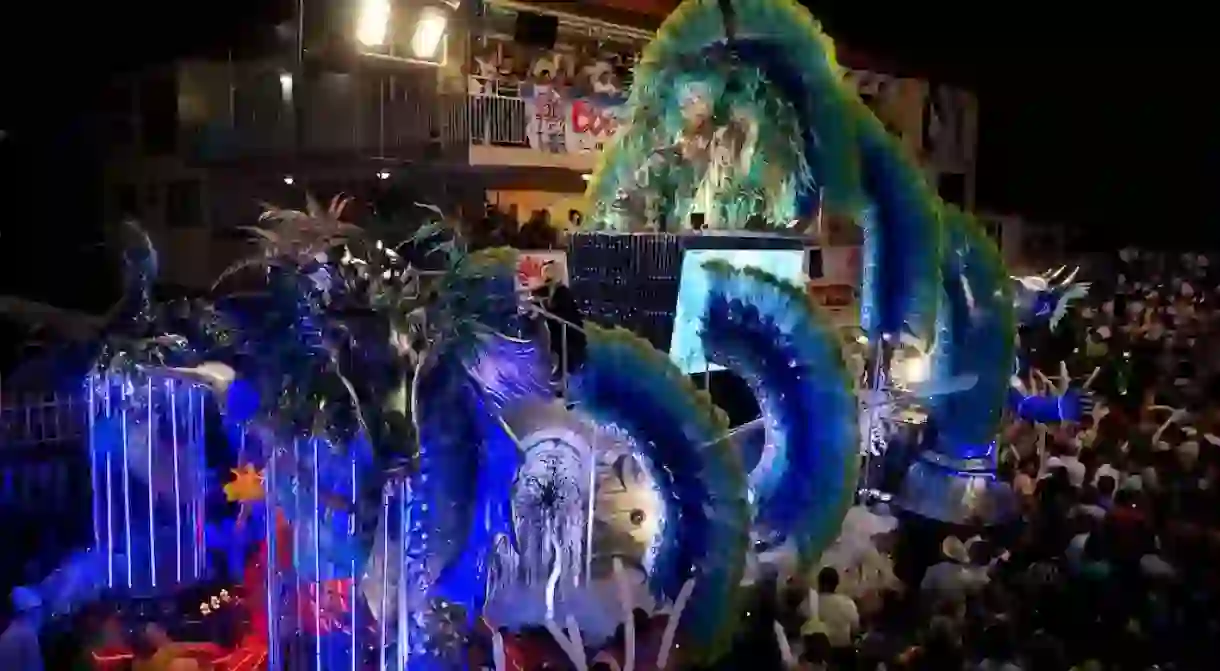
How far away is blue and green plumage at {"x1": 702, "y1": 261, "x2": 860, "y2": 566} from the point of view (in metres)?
2.58

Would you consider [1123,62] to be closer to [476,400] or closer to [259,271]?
[476,400]

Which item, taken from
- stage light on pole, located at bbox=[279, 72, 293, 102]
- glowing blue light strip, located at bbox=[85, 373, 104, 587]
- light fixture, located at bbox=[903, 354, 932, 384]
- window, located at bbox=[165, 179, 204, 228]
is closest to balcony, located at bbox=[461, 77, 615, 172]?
stage light on pole, located at bbox=[279, 72, 293, 102]

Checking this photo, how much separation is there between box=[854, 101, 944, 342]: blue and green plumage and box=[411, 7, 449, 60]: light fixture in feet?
3.45

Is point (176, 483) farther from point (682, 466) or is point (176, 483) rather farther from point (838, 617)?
point (838, 617)

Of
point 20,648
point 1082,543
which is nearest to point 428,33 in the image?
point 20,648

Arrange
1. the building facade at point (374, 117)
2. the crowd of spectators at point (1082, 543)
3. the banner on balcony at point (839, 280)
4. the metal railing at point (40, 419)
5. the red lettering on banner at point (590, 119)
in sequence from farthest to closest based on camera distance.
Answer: the banner on balcony at point (839, 280) → the red lettering on banner at point (590, 119) → the crowd of spectators at point (1082, 543) → the building facade at point (374, 117) → the metal railing at point (40, 419)

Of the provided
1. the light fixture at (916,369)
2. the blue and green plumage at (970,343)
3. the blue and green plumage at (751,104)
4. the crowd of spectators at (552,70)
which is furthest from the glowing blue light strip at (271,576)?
the blue and green plumage at (970,343)

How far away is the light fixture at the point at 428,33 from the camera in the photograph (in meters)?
2.33

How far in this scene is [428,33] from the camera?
235 cm

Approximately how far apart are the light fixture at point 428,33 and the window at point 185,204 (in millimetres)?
497

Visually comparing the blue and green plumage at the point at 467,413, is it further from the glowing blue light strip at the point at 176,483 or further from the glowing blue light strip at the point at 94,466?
the glowing blue light strip at the point at 94,466

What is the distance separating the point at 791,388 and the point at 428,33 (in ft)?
3.44

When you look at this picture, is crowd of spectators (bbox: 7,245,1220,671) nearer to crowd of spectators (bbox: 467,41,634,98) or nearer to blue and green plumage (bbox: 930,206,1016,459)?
blue and green plumage (bbox: 930,206,1016,459)

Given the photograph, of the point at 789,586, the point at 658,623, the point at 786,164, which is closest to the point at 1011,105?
the point at 786,164
